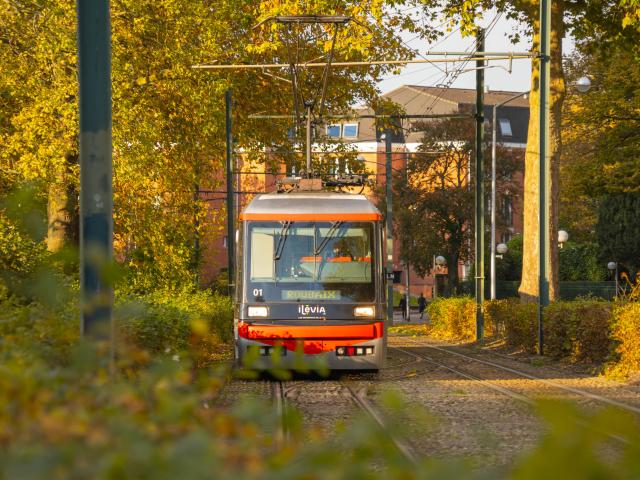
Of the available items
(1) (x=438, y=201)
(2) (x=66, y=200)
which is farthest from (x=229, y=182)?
(1) (x=438, y=201)

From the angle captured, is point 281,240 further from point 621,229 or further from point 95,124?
point 621,229

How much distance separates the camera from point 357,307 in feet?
54.5

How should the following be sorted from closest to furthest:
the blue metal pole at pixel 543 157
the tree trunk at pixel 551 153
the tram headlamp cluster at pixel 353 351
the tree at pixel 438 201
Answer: the tram headlamp cluster at pixel 353 351
the blue metal pole at pixel 543 157
the tree trunk at pixel 551 153
the tree at pixel 438 201

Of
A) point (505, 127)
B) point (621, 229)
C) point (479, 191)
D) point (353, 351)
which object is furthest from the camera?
point (505, 127)

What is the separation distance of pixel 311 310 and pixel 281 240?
117 centimetres

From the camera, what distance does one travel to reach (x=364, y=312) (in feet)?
54.5

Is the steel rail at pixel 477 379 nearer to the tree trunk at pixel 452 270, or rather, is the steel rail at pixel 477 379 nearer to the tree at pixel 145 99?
the tree at pixel 145 99

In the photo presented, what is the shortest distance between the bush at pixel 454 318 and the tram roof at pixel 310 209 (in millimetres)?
13815

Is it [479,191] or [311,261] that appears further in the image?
[479,191]

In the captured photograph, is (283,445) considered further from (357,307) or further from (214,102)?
(214,102)

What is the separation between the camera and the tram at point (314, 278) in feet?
53.7

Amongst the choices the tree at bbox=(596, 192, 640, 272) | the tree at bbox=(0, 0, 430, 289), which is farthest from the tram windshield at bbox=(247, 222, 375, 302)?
the tree at bbox=(596, 192, 640, 272)

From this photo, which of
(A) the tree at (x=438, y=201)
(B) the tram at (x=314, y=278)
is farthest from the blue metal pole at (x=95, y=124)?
(A) the tree at (x=438, y=201)

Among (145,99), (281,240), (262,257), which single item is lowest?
(262,257)
